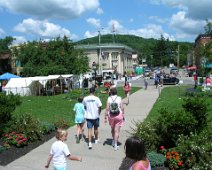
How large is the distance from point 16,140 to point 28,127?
745mm

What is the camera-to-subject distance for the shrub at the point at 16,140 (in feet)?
32.8

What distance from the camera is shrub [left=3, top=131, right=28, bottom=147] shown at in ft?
32.8

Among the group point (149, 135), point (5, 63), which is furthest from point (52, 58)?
point (149, 135)

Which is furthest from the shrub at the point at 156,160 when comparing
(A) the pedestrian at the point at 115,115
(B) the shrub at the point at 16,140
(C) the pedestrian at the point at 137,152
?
(B) the shrub at the point at 16,140

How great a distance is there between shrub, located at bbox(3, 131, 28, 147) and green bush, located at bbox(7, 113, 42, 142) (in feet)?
0.90

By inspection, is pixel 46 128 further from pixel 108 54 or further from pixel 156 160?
pixel 108 54

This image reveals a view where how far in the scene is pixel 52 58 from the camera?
1828 inches

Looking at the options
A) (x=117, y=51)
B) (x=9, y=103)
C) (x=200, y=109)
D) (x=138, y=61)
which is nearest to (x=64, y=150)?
(x=200, y=109)

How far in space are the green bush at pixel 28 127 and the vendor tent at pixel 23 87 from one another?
23206 millimetres

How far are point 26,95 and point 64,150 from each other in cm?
2901

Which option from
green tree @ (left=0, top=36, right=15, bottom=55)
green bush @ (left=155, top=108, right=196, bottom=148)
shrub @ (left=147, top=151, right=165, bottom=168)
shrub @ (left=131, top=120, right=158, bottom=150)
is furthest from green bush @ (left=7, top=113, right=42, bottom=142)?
green tree @ (left=0, top=36, right=15, bottom=55)

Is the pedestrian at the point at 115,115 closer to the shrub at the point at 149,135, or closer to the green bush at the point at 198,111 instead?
the shrub at the point at 149,135

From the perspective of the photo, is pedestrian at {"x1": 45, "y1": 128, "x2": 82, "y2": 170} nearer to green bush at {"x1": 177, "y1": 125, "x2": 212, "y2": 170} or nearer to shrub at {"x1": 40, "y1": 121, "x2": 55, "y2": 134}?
green bush at {"x1": 177, "y1": 125, "x2": 212, "y2": 170}

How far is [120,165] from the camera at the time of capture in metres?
7.91
